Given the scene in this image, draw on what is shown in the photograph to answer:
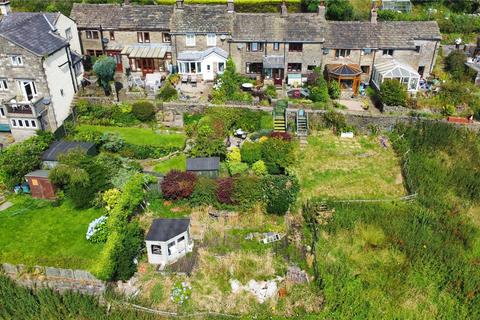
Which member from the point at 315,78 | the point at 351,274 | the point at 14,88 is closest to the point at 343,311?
the point at 351,274

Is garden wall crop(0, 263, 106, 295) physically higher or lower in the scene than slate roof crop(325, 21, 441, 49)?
lower

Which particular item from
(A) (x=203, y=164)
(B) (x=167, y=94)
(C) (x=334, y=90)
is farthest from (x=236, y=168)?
(C) (x=334, y=90)

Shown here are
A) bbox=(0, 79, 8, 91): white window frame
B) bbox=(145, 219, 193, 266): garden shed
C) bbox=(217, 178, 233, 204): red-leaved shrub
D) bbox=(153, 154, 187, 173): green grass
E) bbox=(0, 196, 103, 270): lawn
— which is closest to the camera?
bbox=(0, 196, 103, 270): lawn

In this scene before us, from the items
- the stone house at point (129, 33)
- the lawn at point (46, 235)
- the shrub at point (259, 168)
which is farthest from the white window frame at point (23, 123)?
the shrub at point (259, 168)

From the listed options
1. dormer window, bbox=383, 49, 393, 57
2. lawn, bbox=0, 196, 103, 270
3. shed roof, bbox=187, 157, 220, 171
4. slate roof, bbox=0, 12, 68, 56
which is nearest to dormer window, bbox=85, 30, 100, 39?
slate roof, bbox=0, 12, 68, 56

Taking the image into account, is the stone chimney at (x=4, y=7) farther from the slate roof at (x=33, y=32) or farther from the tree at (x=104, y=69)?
the tree at (x=104, y=69)

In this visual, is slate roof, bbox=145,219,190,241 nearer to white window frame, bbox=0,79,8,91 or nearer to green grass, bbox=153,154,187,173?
green grass, bbox=153,154,187,173
